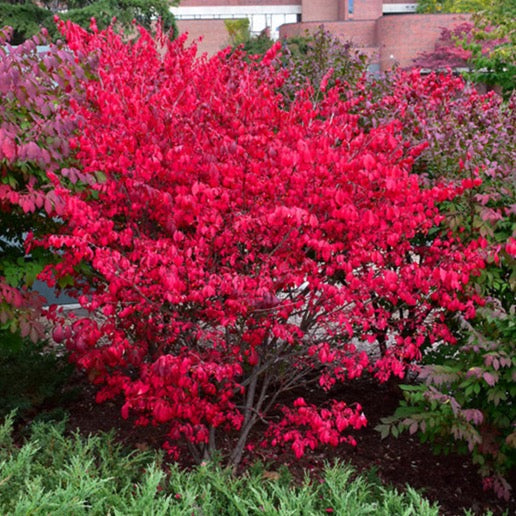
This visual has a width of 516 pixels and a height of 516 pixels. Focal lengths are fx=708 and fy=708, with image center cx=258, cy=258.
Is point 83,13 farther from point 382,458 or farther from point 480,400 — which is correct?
point 480,400

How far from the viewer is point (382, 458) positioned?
517 centimetres

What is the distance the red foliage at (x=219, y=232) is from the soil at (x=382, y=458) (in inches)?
28.0

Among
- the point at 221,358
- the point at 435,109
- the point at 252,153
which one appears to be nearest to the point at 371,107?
the point at 435,109

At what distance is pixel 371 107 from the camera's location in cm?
580

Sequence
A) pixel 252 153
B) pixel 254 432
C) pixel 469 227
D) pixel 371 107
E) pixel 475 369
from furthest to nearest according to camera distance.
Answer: pixel 371 107 < pixel 254 432 < pixel 469 227 < pixel 252 153 < pixel 475 369

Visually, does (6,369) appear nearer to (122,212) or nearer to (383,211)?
(122,212)

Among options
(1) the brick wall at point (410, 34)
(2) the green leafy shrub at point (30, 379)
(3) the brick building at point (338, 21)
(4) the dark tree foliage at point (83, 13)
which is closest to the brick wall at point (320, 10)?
(3) the brick building at point (338, 21)

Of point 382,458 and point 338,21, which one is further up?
point 338,21

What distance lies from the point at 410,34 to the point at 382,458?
3989 centimetres

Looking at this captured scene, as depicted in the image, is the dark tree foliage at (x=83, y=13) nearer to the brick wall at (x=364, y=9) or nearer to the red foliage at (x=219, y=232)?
the red foliage at (x=219, y=232)

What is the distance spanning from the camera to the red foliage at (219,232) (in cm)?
386

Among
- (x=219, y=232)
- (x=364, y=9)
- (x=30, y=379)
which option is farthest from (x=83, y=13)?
(x=364, y=9)

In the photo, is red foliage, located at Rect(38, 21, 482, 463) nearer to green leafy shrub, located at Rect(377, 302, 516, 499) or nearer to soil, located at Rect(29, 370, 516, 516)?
green leafy shrub, located at Rect(377, 302, 516, 499)

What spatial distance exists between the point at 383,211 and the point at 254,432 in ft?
7.16
